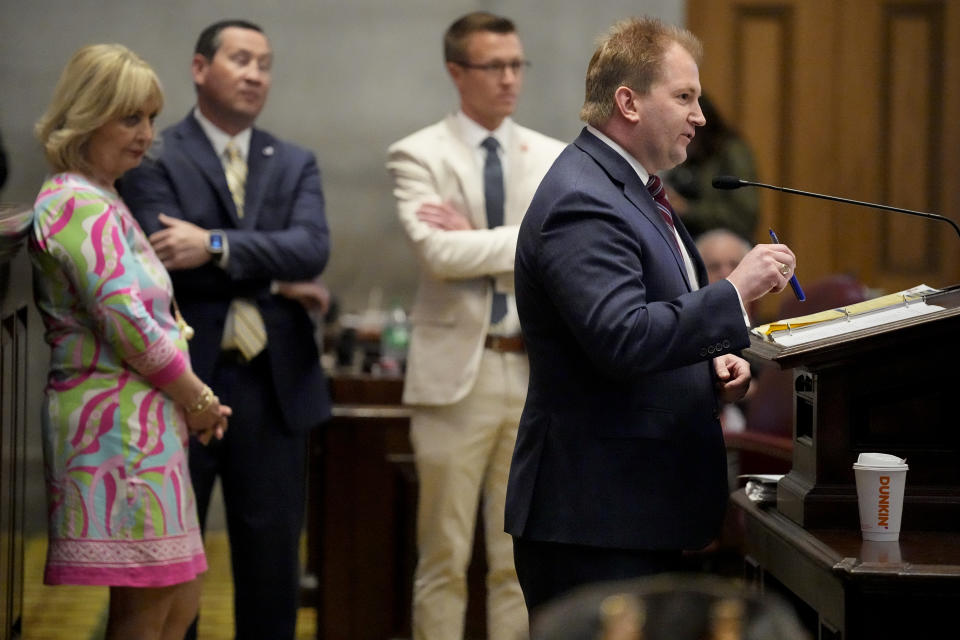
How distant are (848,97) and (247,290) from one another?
3654mm

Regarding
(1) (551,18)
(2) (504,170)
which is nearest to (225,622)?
(2) (504,170)

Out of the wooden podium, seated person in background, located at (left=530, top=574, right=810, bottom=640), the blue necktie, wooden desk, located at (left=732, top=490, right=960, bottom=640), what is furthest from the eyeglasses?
seated person in background, located at (left=530, top=574, right=810, bottom=640)

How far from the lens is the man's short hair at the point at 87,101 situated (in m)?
2.62

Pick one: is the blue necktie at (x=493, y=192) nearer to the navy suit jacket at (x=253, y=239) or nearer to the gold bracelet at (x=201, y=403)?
the navy suit jacket at (x=253, y=239)

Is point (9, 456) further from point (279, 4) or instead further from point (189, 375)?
point (279, 4)

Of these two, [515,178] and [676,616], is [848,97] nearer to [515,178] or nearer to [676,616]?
[515,178]

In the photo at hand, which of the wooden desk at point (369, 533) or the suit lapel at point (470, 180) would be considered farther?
the wooden desk at point (369, 533)

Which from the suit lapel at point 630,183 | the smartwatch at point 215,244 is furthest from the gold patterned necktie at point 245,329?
the suit lapel at point 630,183

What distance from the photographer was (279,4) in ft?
19.3

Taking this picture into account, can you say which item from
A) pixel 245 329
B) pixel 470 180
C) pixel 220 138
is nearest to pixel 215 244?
pixel 245 329

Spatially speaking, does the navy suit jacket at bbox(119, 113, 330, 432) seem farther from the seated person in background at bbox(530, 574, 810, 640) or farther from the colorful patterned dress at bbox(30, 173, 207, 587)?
the seated person in background at bbox(530, 574, 810, 640)

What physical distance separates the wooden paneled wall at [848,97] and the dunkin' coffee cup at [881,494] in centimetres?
396

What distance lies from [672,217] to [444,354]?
3.62 feet

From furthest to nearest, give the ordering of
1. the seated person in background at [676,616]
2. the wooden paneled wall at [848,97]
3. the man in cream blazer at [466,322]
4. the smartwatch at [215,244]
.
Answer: the wooden paneled wall at [848,97] → the man in cream blazer at [466,322] → the smartwatch at [215,244] → the seated person in background at [676,616]
